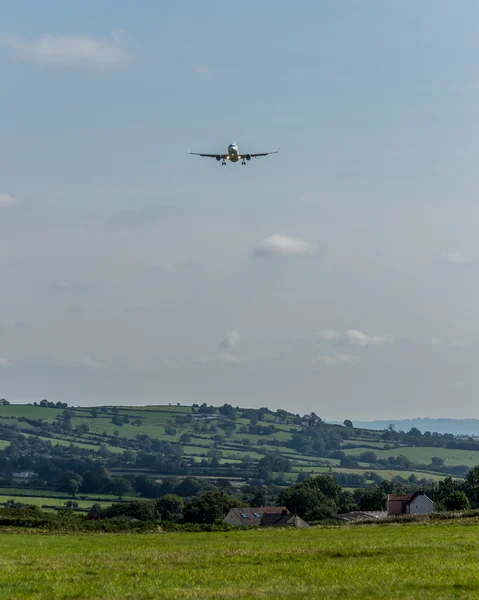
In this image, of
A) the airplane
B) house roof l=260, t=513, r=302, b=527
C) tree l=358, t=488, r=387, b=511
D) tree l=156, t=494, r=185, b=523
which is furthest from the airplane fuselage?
tree l=156, t=494, r=185, b=523

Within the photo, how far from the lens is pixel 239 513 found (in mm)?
156125

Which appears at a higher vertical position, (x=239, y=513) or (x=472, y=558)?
(x=472, y=558)

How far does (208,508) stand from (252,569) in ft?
416

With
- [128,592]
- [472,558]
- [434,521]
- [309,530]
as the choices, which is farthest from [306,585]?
[434,521]

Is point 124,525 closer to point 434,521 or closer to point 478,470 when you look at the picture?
point 434,521

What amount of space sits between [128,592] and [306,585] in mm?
6450

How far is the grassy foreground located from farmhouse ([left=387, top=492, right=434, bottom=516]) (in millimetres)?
87062

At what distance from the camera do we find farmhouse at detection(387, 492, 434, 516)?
138 metres

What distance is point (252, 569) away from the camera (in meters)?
37.6

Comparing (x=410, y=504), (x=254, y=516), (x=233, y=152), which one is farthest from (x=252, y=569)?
(x=254, y=516)

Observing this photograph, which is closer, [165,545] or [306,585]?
[306,585]

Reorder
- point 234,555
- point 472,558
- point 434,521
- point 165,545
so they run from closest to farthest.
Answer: point 472,558 → point 234,555 → point 165,545 → point 434,521

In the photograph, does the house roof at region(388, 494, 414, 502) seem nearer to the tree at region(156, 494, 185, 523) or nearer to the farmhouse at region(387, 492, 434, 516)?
the farmhouse at region(387, 492, 434, 516)

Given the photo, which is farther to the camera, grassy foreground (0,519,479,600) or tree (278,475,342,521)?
tree (278,475,342,521)
